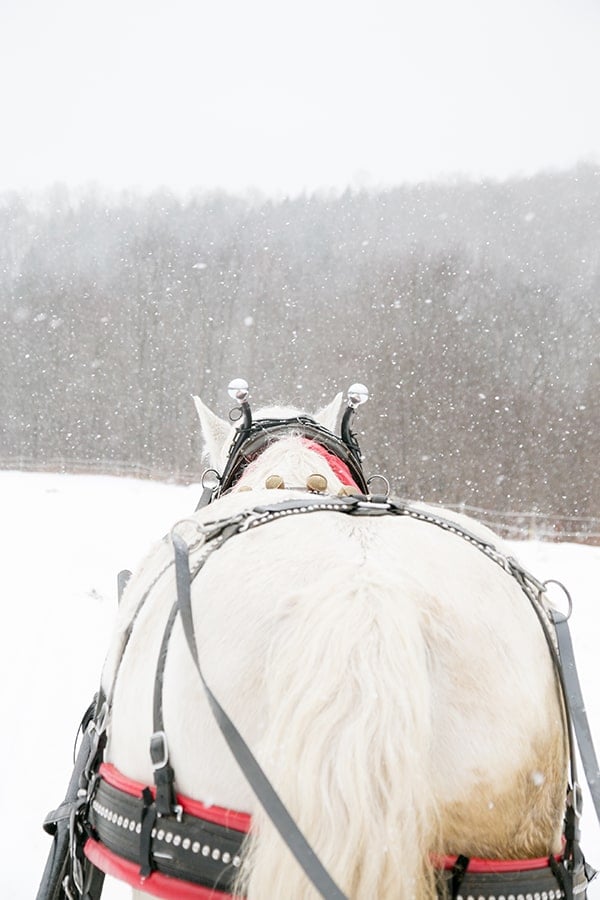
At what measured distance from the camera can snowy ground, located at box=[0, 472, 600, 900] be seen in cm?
345

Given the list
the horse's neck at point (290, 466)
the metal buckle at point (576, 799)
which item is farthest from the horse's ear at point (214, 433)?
the metal buckle at point (576, 799)

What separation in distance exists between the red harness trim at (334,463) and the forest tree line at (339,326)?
16.4 metres

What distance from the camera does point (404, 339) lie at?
68.4 ft

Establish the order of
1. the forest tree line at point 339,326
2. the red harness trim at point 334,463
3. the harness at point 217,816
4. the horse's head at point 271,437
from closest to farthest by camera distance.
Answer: the harness at point 217,816 < the red harness trim at point 334,463 < the horse's head at point 271,437 < the forest tree line at point 339,326

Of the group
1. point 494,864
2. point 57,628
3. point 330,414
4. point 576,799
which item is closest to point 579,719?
point 576,799

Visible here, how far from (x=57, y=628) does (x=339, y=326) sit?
1746 centimetres

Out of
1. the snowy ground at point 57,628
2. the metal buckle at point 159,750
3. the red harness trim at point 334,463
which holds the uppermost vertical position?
the red harness trim at point 334,463

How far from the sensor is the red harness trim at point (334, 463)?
2461 millimetres

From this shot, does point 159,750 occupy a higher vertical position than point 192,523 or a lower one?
lower

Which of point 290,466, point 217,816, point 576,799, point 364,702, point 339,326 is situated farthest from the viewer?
point 339,326

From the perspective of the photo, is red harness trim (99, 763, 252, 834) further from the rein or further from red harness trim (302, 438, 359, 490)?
red harness trim (302, 438, 359, 490)

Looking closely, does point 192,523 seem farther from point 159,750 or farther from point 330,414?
point 330,414

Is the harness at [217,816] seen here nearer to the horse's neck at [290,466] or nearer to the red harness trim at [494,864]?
the red harness trim at [494,864]

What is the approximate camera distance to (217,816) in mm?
1147
